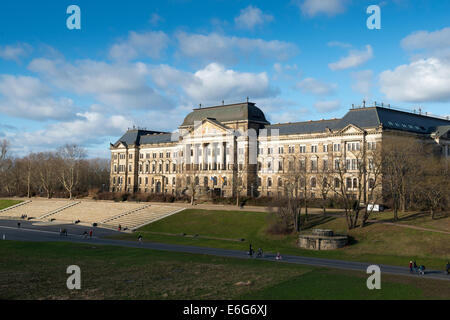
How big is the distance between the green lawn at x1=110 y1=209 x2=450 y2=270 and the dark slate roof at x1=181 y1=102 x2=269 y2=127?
36.0 m

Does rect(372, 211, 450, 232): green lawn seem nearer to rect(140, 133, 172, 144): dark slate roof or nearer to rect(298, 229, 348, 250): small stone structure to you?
rect(298, 229, 348, 250): small stone structure

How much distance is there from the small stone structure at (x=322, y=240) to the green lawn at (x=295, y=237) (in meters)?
1.20

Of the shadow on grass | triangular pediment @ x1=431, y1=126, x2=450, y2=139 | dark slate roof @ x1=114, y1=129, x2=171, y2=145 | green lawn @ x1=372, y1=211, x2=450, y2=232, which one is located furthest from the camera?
dark slate roof @ x1=114, y1=129, x2=171, y2=145

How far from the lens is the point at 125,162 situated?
15350 cm

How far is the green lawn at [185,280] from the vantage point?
3606 centimetres

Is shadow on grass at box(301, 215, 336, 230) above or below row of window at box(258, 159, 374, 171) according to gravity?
below

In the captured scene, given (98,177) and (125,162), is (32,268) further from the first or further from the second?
(98,177)

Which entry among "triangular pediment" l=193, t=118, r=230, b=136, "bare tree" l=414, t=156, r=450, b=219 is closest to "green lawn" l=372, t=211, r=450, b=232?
"bare tree" l=414, t=156, r=450, b=219

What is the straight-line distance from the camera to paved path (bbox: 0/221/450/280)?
48.6 m

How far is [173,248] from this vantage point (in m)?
63.2

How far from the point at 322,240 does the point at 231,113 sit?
216 feet

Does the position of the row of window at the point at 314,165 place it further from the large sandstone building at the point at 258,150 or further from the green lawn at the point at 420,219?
the green lawn at the point at 420,219

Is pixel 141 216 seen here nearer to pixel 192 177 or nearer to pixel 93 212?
pixel 93 212

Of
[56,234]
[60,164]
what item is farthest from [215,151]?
[60,164]
